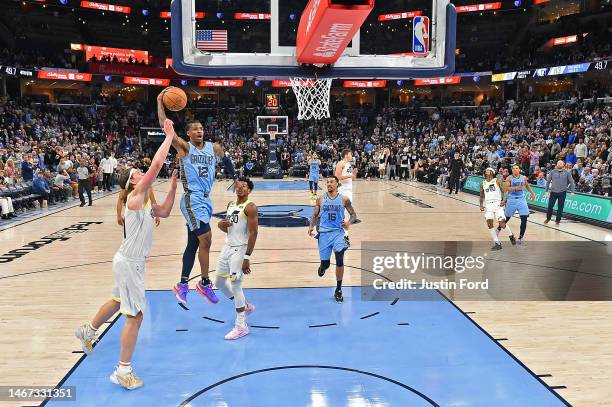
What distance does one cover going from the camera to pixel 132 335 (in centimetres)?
433

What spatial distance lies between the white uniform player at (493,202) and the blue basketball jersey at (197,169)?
20.9ft

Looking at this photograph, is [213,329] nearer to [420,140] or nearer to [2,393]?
[2,393]

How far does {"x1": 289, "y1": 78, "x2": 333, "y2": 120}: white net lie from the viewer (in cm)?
1102

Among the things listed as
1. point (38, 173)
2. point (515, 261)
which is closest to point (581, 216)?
point (515, 261)

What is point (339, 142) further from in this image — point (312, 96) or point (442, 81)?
point (312, 96)

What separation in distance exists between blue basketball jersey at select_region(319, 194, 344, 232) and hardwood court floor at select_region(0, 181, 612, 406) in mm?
1331

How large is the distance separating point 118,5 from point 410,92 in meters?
24.0

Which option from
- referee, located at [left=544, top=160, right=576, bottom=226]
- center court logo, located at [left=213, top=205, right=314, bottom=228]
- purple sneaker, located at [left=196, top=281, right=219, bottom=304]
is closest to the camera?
purple sneaker, located at [left=196, top=281, right=219, bottom=304]

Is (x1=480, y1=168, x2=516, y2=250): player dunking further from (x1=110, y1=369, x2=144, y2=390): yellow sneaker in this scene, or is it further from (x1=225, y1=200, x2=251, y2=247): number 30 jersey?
(x1=110, y1=369, x2=144, y2=390): yellow sneaker

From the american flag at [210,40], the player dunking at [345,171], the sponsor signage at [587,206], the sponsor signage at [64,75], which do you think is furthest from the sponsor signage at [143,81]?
the american flag at [210,40]

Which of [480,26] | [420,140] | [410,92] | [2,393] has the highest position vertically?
[480,26]

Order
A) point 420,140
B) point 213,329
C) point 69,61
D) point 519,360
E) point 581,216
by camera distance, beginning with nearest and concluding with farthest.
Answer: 1. point 519,360
2. point 213,329
3. point 581,216
4. point 420,140
5. point 69,61

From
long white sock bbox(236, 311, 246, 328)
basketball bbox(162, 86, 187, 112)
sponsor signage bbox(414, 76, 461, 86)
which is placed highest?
sponsor signage bbox(414, 76, 461, 86)

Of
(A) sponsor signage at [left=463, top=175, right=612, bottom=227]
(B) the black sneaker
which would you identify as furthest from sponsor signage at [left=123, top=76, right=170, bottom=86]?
(B) the black sneaker
